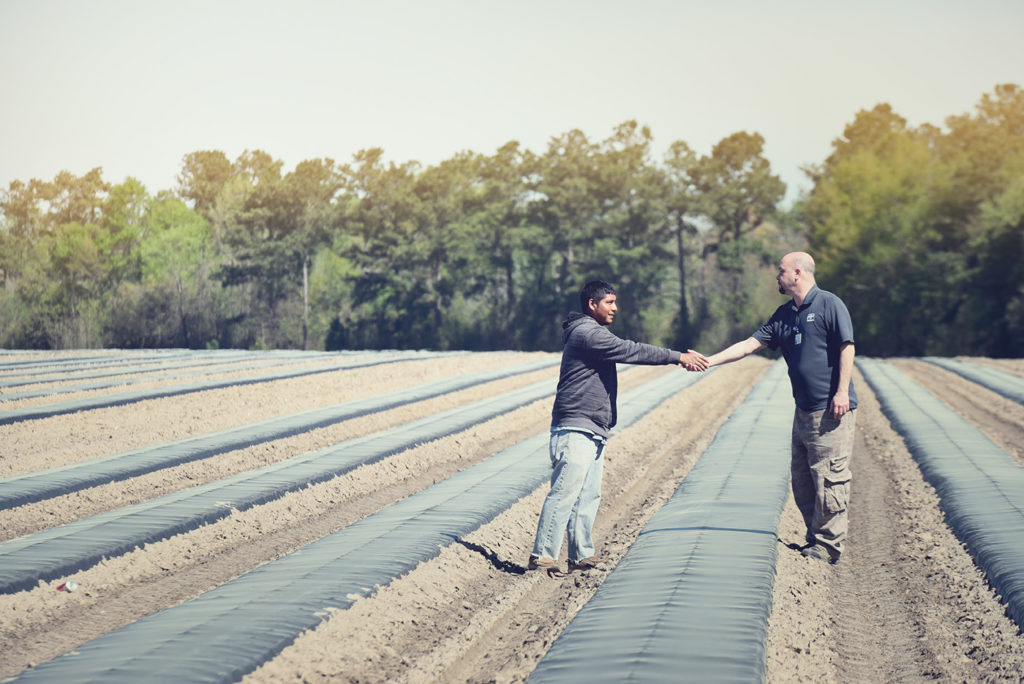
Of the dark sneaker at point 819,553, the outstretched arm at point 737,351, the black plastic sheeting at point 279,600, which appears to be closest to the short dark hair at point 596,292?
the outstretched arm at point 737,351

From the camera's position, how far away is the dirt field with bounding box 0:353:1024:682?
16.3 ft

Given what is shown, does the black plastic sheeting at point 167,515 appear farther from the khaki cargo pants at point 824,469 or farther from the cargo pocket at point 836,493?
the cargo pocket at point 836,493

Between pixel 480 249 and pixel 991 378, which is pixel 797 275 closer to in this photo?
pixel 991 378

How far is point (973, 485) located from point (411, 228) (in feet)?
157

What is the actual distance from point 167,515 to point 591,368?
3948 mm

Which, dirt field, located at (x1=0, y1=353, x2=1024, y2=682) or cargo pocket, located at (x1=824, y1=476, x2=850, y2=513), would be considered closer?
dirt field, located at (x1=0, y1=353, x2=1024, y2=682)

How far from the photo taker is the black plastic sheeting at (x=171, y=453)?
29.0ft

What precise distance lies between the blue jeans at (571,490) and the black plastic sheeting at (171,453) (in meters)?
5.09

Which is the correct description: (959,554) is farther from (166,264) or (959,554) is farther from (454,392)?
(166,264)

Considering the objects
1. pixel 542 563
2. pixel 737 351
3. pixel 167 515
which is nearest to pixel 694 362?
pixel 737 351

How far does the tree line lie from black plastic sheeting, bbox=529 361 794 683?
4222 centimetres

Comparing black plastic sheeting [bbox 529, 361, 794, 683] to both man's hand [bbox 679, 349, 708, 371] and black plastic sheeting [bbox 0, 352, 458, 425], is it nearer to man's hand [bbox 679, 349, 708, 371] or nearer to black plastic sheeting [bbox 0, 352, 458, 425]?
man's hand [bbox 679, 349, 708, 371]

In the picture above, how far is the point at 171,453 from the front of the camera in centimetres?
1073

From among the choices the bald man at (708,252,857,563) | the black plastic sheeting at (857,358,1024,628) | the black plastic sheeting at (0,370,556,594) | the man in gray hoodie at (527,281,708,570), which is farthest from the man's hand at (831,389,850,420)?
the black plastic sheeting at (0,370,556,594)
